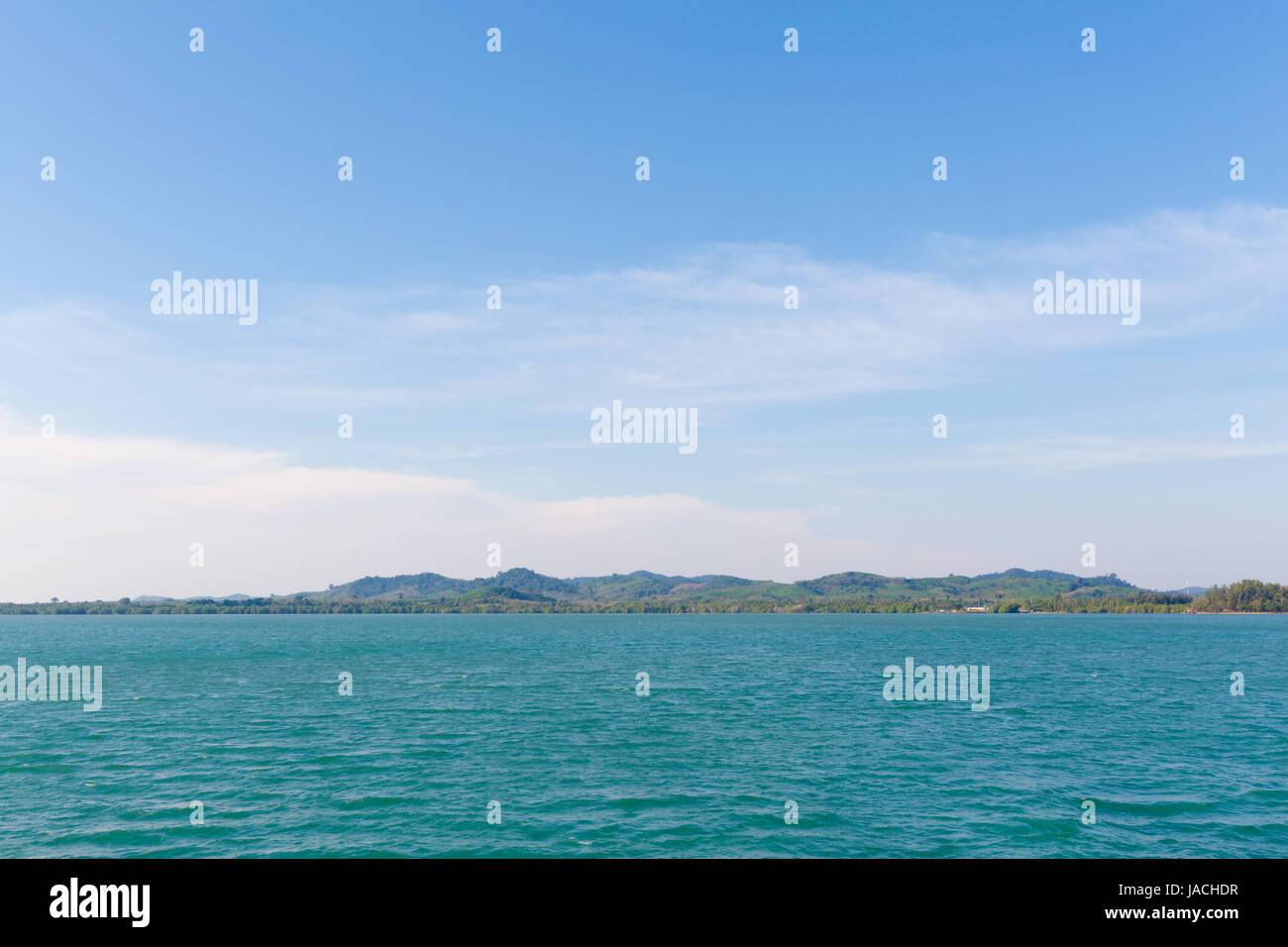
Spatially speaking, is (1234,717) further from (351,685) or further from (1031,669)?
(351,685)

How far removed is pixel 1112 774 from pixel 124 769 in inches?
2640

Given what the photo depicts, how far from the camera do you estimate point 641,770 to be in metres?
50.0

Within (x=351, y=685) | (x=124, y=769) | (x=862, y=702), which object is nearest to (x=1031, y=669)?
(x=862, y=702)

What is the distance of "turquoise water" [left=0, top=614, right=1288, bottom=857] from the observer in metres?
37.1

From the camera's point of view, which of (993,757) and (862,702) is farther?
(862,702)

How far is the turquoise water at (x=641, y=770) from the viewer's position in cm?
3712

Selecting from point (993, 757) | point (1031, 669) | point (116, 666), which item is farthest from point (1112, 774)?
point (116, 666)
